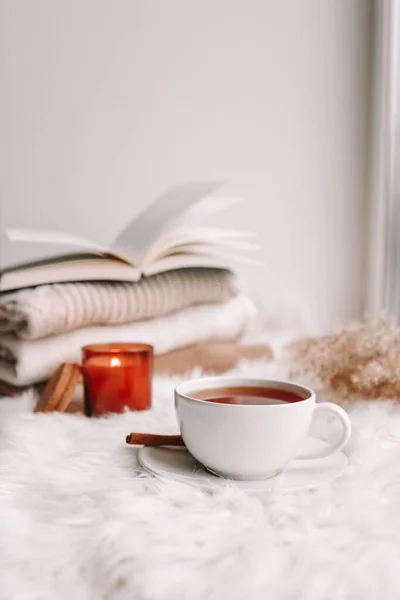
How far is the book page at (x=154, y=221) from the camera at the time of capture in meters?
0.87

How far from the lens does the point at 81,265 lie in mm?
836

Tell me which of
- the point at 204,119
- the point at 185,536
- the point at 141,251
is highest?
the point at 204,119

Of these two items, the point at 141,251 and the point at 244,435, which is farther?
the point at 141,251

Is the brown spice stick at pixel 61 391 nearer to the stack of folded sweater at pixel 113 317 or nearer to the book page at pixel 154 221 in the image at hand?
the stack of folded sweater at pixel 113 317

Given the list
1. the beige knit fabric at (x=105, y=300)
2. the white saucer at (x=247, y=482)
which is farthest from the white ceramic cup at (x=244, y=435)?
the beige knit fabric at (x=105, y=300)

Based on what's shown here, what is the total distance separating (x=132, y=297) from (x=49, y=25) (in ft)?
2.36

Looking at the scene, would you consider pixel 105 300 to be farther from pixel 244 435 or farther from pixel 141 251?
pixel 244 435

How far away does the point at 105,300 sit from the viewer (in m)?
0.85

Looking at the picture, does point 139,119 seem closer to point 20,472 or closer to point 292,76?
point 292,76

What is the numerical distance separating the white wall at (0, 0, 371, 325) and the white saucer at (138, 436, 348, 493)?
0.91 m

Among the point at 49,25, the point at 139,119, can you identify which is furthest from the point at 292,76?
the point at 49,25

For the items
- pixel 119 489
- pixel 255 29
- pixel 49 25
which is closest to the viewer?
pixel 119 489

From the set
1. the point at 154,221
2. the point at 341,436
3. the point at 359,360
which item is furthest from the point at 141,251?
the point at 341,436

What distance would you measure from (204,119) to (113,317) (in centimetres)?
76
